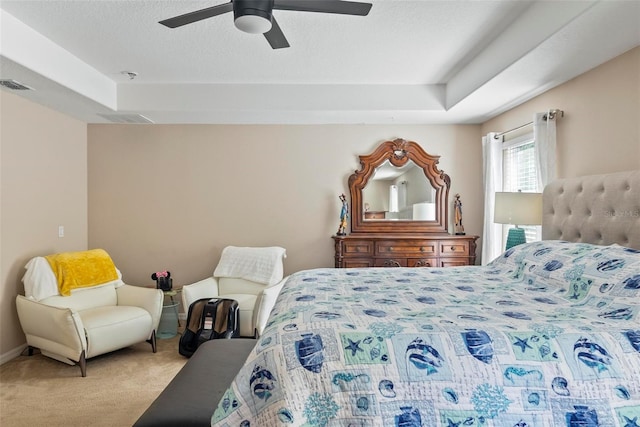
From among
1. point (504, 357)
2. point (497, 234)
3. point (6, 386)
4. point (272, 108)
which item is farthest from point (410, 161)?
point (6, 386)

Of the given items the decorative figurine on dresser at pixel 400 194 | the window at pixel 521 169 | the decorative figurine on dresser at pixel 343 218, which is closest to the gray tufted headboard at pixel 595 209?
the window at pixel 521 169

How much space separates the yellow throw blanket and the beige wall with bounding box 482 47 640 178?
4.23 meters

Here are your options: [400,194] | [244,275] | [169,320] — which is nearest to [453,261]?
[400,194]

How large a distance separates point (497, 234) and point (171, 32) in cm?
361

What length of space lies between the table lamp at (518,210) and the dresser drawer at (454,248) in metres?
0.97

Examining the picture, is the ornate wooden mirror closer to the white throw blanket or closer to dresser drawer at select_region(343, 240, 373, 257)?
dresser drawer at select_region(343, 240, 373, 257)

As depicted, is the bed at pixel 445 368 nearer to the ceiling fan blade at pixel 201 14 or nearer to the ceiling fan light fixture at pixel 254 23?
the ceiling fan light fixture at pixel 254 23

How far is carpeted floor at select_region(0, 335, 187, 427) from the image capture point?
8.83 ft

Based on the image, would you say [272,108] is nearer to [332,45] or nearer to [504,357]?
[332,45]

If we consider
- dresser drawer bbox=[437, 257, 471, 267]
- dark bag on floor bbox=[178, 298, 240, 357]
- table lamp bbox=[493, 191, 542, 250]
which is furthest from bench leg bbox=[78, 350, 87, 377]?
table lamp bbox=[493, 191, 542, 250]

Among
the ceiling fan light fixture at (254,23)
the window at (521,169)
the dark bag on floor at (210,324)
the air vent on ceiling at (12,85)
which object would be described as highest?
the air vent on ceiling at (12,85)

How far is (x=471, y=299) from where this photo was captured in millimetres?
2061

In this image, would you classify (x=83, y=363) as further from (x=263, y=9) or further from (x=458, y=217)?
(x=458, y=217)

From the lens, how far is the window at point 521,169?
3871 mm
